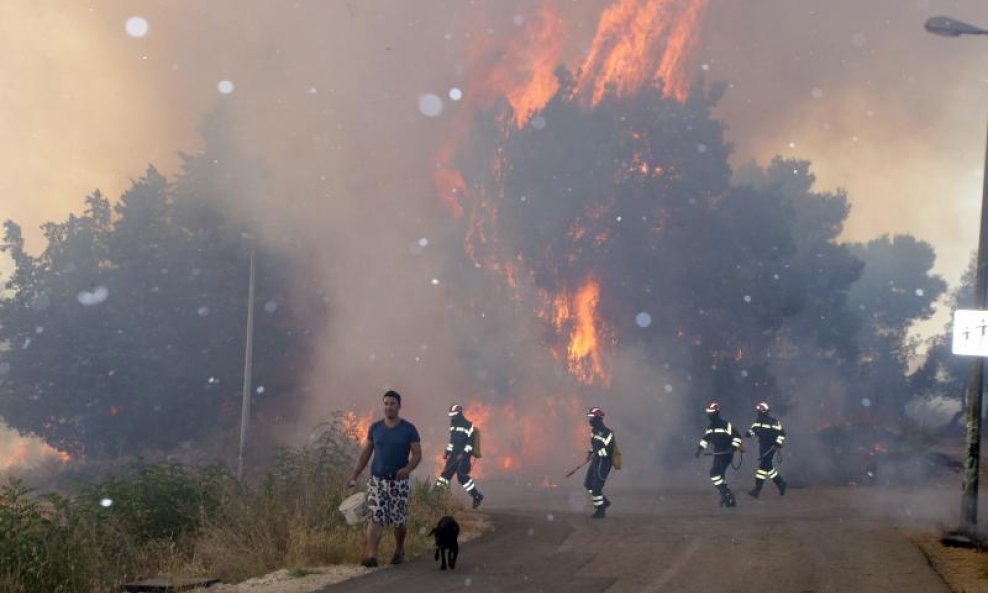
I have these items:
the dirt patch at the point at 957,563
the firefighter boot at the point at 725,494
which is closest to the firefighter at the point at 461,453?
the firefighter boot at the point at 725,494

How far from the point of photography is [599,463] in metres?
18.2

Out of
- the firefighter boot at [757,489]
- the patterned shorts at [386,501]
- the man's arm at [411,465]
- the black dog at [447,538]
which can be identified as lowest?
the firefighter boot at [757,489]

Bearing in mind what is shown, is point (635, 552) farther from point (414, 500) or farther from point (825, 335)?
point (825, 335)

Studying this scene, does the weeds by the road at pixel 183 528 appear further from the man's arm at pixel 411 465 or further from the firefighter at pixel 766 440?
the firefighter at pixel 766 440

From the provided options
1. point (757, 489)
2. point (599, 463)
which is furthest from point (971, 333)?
point (757, 489)

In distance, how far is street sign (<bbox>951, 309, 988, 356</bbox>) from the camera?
1349 centimetres

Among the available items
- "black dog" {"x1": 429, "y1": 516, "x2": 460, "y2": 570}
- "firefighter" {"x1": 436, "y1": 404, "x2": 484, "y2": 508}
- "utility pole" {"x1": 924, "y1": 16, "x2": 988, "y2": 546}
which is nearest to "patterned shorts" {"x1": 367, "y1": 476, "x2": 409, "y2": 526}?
"black dog" {"x1": 429, "y1": 516, "x2": 460, "y2": 570}

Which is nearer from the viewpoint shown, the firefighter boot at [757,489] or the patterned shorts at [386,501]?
the patterned shorts at [386,501]

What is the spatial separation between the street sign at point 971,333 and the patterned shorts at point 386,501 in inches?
295

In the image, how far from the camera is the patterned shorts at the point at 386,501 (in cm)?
1120

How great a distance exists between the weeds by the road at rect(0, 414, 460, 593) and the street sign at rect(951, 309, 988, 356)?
744 cm

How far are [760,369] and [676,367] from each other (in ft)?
14.1

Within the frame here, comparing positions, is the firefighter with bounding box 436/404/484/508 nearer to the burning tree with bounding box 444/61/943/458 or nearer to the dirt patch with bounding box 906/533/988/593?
the dirt patch with bounding box 906/533/988/593

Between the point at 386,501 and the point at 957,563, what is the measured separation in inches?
265
